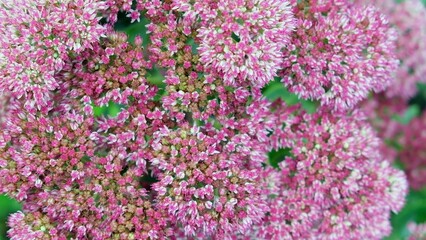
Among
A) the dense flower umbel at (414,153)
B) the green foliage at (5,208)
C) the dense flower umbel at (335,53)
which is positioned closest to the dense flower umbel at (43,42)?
the dense flower umbel at (335,53)

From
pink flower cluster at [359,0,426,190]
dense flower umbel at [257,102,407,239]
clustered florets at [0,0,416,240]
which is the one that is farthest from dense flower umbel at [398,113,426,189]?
clustered florets at [0,0,416,240]

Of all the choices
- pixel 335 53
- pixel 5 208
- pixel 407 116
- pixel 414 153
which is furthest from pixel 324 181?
pixel 5 208

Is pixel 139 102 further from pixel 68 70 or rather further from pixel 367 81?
pixel 367 81

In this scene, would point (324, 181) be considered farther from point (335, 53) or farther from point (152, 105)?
point (152, 105)

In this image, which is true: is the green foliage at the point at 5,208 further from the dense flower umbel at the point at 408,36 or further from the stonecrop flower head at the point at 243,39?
the dense flower umbel at the point at 408,36

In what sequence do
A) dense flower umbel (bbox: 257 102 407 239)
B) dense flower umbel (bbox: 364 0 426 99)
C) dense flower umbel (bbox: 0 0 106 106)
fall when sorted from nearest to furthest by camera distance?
dense flower umbel (bbox: 0 0 106 106)
dense flower umbel (bbox: 257 102 407 239)
dense flower umbel (bbox: 364 0 426 99)

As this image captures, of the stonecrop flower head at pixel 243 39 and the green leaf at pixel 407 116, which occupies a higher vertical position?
the stonecrop flower head at pixel 243 39

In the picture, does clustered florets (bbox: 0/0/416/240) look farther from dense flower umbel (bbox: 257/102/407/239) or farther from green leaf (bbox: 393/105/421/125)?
green leaf (bbox: 393/105/421/125)

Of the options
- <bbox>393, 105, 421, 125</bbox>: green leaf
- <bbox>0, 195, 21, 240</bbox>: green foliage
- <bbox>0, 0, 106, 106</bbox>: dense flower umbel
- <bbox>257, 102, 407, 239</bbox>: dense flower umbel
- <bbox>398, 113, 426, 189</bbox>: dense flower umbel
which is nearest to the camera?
<bbox>0, 0, 106, 106</bbox>: dense flower umbel
